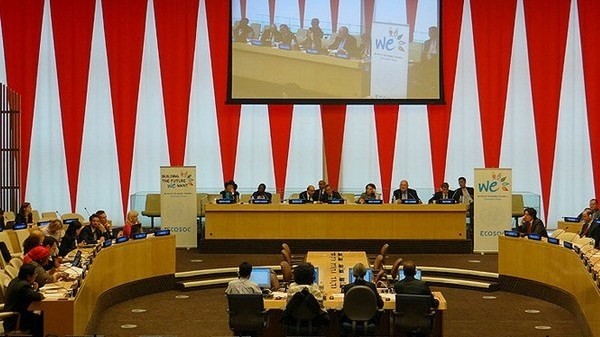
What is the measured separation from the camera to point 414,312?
870cm

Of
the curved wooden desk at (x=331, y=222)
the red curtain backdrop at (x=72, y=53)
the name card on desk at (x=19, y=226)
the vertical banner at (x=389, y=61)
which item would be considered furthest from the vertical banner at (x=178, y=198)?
the vertical banner at (x=389, y=61)

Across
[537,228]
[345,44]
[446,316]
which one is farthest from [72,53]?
[446,316]

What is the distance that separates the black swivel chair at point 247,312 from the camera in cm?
870

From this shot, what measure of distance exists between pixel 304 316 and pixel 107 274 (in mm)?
3666

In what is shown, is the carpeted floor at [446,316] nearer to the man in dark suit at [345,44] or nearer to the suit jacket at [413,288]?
the suit jacket at [413,288]

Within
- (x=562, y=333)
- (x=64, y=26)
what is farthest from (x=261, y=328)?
(x=64, y=26)

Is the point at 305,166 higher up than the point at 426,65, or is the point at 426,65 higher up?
the point at 426,65

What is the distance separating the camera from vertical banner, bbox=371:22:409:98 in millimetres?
18047

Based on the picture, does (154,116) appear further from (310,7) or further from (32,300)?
(32,300)

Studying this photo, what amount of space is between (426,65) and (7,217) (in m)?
8.53

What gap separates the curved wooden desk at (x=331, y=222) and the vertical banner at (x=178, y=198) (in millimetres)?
406

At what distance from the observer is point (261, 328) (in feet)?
28.8

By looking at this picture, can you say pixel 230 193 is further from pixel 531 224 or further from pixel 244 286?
pixel 244 286

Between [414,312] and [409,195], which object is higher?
[409,195]
